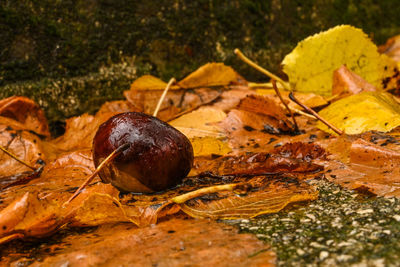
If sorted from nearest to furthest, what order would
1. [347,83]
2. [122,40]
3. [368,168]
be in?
[368,168] < [347,83] < [122,40]

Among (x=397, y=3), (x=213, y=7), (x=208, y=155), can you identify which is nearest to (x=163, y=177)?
(x=208, y=155)

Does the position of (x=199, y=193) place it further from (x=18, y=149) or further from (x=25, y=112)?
(x=25, y=112)

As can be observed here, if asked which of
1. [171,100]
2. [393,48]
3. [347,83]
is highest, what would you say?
[393,48]

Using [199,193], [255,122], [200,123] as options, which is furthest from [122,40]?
[199,193]

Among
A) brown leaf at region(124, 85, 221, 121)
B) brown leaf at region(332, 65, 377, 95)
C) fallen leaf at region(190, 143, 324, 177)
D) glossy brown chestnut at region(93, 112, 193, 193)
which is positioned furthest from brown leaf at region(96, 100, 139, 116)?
brown leaf at region(332, 65, 377, 95)

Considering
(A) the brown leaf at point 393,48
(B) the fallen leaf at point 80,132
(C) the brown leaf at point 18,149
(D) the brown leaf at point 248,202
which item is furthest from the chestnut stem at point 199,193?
(A) the brown leaf at point 393,48

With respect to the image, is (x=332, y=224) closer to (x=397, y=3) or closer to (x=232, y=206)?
(x=232, y=206)

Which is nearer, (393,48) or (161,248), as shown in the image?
(161,248)

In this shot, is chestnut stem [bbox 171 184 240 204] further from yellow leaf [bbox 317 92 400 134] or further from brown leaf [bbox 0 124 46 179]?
brown leaf [bbox 0 124 46 179]
